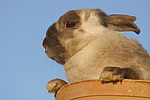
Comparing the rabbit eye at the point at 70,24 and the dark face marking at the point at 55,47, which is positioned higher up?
the rabbit eye at the point at 70,24

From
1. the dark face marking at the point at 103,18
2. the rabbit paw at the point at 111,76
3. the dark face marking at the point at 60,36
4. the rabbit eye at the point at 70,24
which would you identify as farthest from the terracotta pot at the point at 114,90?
the dark face marking at the point at 103,18

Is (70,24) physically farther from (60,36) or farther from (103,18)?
(103,18)

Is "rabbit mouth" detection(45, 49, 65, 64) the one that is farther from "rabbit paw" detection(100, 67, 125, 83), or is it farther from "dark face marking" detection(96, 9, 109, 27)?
"rabbit paw" detection(100, 67, 125, 83)

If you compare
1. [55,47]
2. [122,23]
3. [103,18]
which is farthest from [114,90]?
[103,18]

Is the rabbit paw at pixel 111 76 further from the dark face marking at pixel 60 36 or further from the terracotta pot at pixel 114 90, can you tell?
the dark face marking at pixel 60 36

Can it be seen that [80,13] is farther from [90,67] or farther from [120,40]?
[90,67]

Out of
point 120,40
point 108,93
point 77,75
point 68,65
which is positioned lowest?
point 108,93

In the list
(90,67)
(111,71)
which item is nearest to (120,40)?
(90,67)
